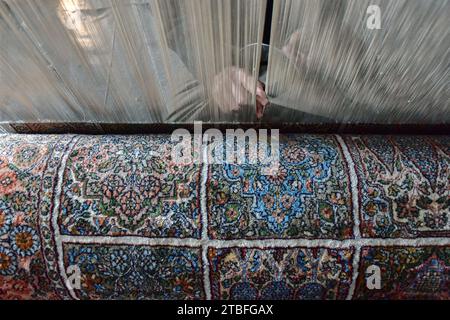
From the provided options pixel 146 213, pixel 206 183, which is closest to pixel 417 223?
pixel 206 183

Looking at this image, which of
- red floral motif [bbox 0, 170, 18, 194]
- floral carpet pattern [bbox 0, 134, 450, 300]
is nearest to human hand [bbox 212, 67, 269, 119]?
floral carpet pattern [bbox 0, 134, 450, 300]

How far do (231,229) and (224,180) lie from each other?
0.12 metres

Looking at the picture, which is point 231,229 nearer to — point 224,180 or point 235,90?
point 224,180

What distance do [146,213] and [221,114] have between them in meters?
0.31

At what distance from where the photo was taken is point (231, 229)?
80 cm

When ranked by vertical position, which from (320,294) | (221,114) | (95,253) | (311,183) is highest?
(221,114)

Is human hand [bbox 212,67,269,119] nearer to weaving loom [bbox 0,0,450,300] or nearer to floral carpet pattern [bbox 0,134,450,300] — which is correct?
weaving loom [bbox 0,0,450,300]

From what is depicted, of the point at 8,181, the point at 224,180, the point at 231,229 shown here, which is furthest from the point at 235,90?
the point at 8,181

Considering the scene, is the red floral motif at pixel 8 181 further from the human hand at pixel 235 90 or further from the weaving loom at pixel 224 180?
the human hand at pixel 235 90

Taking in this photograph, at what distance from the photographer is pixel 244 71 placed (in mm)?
737

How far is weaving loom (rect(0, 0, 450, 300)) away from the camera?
726mm

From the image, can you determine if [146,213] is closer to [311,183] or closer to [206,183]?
[206,183]

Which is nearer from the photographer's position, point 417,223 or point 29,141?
point 417,223

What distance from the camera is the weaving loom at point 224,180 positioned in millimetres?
726
